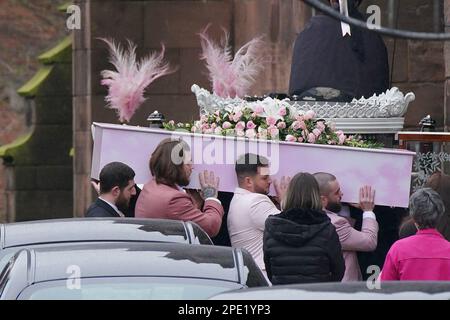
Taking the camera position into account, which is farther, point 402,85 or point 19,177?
point 19,177

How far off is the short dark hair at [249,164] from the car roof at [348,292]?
16.1 ft

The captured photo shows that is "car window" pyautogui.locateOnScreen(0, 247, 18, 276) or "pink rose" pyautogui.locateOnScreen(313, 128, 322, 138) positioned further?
"pink rose" pyautogui.locateOnScreen(313, 128, 322, 138)

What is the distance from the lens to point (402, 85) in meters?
17.9

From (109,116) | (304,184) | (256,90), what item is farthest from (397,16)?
(304,184)

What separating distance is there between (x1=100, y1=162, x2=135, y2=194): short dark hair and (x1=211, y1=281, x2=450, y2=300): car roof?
16.3 ft

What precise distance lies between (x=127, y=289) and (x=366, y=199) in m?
4.28

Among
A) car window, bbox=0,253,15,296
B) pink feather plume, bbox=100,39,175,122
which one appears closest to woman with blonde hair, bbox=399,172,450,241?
car window, bbox=0,253,15,296

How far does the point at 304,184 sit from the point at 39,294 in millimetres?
2931

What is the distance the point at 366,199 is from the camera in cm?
1120

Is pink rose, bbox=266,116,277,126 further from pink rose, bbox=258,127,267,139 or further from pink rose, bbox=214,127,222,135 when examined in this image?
pink rose, bbox=214,127,222,135

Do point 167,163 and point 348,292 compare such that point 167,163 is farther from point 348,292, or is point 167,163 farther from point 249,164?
point 348,292

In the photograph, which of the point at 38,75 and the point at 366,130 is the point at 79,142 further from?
the point at 366,130

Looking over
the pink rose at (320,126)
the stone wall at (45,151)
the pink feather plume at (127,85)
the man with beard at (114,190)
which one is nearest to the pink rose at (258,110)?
the pink rose at (320,126)

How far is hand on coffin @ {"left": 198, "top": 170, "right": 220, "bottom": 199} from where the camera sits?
11422 millimetres
